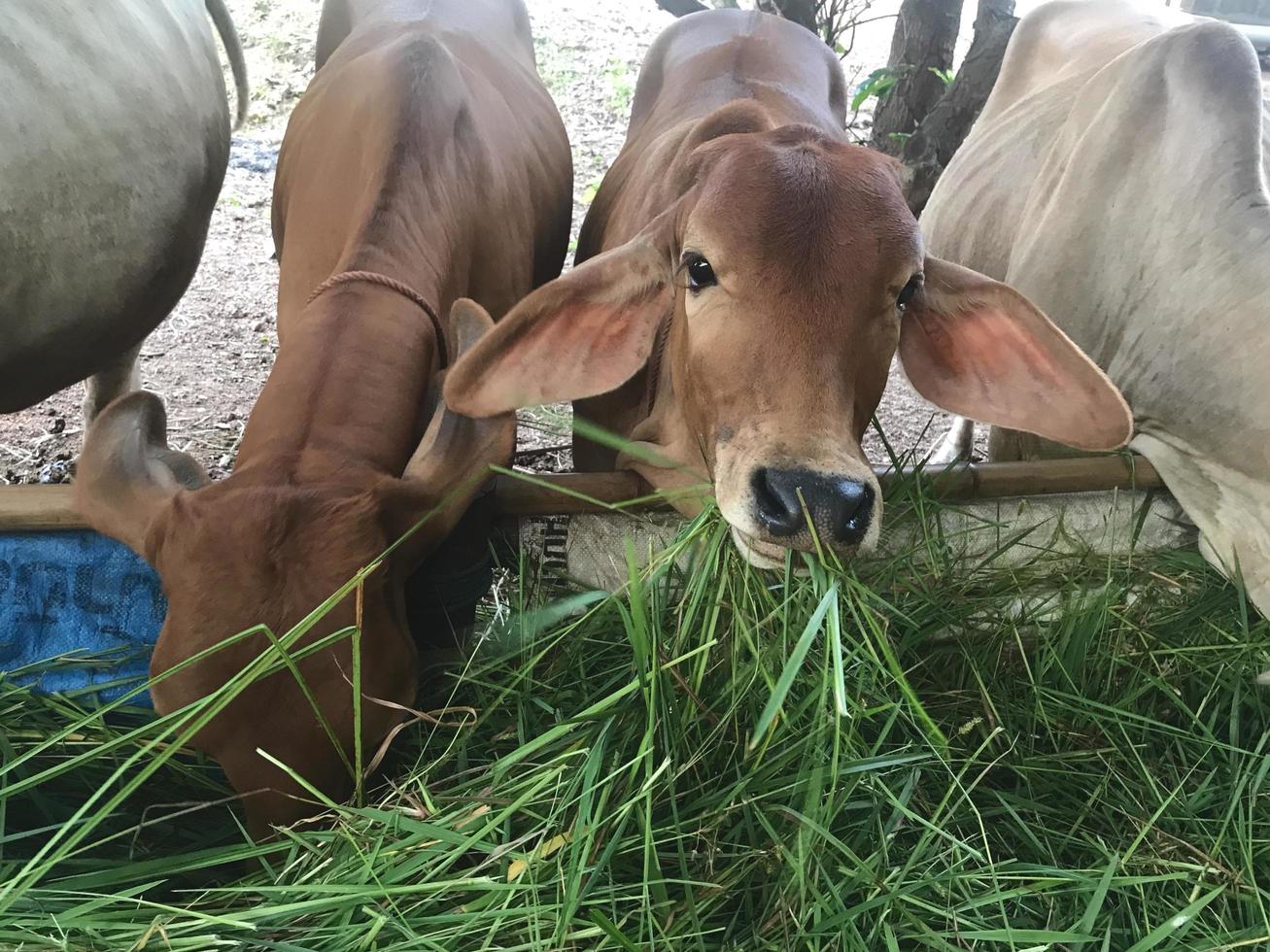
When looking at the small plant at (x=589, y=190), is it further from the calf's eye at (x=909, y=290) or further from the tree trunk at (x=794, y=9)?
the calf's eye at (x=909, y=290)

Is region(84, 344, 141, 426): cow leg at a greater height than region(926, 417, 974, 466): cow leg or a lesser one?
greater

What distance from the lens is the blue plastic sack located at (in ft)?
6.25

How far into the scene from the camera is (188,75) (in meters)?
3.14

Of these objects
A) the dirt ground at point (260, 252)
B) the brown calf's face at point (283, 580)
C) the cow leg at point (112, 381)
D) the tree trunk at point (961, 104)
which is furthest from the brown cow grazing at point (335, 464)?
the tree trunk at point (961, 104)

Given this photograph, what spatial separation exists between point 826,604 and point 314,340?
105 cm

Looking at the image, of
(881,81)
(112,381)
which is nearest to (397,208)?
(112,381)

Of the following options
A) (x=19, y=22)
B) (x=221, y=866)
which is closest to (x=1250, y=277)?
(x=221, y=866)

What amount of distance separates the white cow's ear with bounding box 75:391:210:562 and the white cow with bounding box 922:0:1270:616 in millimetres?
1734

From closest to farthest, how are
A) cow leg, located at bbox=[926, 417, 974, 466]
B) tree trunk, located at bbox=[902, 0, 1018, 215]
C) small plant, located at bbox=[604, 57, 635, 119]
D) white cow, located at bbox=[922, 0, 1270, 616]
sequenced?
white cow, located at bbox=[922, 0, 1270, 616], cow leg, located at bbox=[926, 417, 974, 466], tree trunk, located at bbox=[902, 0, 1018, 215], small plant, located at bbox=[604, 57, 635, 119]

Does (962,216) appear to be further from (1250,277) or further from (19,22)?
(19,22)

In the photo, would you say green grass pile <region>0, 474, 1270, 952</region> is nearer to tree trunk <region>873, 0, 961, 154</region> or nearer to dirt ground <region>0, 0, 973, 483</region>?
dirt ground <region>0, 0, 973, 483</region>

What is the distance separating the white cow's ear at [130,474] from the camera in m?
1.68

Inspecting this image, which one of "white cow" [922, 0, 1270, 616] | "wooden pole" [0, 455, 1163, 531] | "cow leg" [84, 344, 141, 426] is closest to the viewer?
"wooden pole" [0, 455, 1163, 531]

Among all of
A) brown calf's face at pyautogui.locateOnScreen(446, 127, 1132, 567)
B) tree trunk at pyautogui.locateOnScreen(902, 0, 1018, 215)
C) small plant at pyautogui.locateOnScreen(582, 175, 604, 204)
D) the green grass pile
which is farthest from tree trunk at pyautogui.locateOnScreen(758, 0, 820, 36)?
the green grass pile
